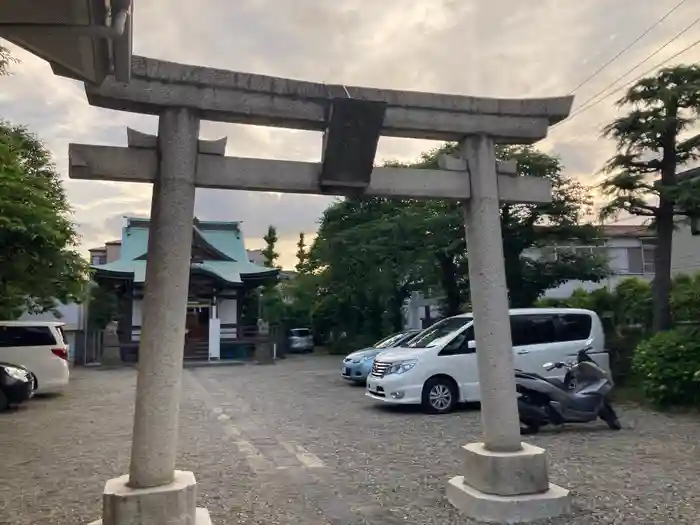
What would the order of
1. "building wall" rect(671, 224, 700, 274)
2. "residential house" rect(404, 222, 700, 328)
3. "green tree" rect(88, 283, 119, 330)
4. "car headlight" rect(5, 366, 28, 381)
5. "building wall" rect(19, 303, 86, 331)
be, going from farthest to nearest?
"building wall" rect(19, 303, 86, 331), "green tree" rect(88, 283, 119, 330), "building wall" rect(671, 224, 700, 274), "residential house" rect(404, 222, 700, 328), "car headlight" rect(5, 366, 28, 381)

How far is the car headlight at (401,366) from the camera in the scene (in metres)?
10.7

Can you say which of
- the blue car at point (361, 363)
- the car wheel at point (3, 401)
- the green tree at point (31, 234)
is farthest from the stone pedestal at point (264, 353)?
the car wheel at point (3, 401)

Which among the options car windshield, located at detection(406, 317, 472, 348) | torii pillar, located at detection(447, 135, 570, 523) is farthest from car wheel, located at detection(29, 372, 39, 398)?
torii pillar, located at detection(447, 135, 570, 523)

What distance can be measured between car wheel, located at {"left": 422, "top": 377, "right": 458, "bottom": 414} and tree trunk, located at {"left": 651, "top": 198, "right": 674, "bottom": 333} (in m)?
4.60

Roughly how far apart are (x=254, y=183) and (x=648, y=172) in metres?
9.53

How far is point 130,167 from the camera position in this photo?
4.65 metres

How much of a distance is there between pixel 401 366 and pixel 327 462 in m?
3.78

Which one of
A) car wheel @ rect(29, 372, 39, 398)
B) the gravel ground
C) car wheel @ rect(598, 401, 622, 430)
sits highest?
car wheel @ rect(29, 372, 39, 398)

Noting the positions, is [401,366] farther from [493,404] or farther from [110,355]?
[110,355]

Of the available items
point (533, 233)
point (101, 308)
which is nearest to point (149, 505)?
point (533, 233)

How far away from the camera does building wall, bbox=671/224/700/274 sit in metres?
20.2

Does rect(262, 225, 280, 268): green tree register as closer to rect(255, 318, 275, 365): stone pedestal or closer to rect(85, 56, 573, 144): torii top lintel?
rect(255, 318, 275, 365): stone pedestal

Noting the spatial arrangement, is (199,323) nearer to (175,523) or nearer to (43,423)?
(43,423)

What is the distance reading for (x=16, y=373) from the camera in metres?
12.0
